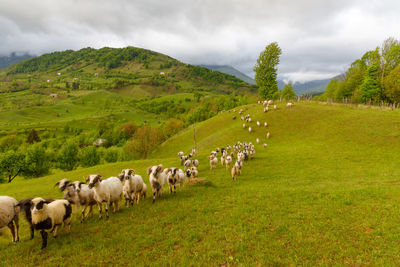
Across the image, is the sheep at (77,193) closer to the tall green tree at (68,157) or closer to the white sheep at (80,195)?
the white sheep at (80,195)

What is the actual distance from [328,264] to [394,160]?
83.3 ft

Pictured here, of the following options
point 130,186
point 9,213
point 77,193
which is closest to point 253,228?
point 130,186

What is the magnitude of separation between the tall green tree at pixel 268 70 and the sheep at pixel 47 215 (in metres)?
62.0

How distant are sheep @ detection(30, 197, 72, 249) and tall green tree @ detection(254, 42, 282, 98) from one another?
6205 cm

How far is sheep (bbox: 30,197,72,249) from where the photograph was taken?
7836 mm

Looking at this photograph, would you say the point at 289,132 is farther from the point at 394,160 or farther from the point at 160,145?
the point at 160,145

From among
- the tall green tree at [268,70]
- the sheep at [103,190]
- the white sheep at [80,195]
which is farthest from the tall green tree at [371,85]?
the white sheep at [80,195]

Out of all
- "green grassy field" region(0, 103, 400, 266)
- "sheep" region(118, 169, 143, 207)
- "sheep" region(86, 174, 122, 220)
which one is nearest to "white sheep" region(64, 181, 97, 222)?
"sheep" region(86, 174, 122, 220)

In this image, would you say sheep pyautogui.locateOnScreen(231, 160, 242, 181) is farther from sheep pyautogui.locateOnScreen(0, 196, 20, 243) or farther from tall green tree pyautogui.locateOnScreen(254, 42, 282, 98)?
tall green tree pyautogui.locateOnScreen(254, 42, 282, 98)

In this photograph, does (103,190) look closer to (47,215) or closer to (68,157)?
(47,215)

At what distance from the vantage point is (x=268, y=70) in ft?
193

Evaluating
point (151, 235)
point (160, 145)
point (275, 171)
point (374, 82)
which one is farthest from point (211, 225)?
point (374, 82)

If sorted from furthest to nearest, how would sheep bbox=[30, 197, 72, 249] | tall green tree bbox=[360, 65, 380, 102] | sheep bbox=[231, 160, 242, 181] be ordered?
tall green tree bbox=[360, 65, 380, 102]
sheep bbox=[231, 160, 242, 181]
sheep bbox=[30, 197, 72, 249]

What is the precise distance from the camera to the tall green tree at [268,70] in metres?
57.5
